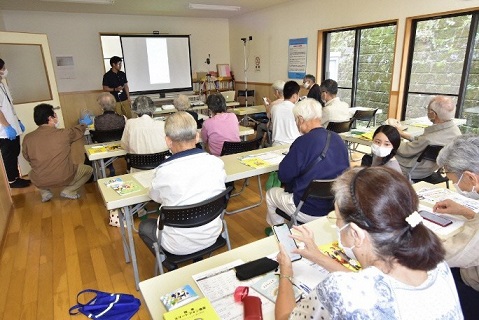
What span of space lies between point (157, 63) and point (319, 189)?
713 cm

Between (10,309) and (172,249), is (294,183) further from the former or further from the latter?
(10,309)

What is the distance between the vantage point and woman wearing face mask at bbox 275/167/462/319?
70 cm

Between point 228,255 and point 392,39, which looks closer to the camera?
point 228,255

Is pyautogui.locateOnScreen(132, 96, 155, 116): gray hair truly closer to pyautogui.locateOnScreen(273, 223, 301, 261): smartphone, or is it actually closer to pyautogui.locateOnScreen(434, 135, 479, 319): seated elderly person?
pyautogui.locateOnScreen(273, 223, 301, 261): smartphone

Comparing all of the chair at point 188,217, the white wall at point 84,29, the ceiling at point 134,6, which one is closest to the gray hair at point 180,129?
the chair at point 188,217

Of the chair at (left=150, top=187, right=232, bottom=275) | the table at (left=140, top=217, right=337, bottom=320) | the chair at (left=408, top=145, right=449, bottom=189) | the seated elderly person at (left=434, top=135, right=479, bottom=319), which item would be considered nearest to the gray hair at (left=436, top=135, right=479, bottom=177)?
the seated elderly person at (left=434, top=135, right=479, bottom=319)

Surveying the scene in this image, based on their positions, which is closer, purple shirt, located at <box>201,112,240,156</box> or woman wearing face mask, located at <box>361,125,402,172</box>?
woman wearing face mask, located at <box>361,125,402,172</box>

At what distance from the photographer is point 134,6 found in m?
6.68

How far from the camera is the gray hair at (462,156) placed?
1.36 meters

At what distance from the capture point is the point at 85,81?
743 cm

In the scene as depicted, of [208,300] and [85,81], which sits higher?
[85,81]

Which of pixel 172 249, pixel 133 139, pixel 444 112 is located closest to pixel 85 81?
pixel 133 139

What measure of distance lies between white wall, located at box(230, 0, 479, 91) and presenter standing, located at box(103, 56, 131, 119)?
3.61 meters

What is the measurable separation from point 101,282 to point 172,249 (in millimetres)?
923
